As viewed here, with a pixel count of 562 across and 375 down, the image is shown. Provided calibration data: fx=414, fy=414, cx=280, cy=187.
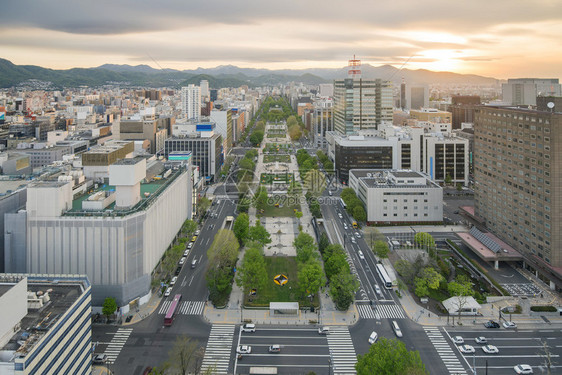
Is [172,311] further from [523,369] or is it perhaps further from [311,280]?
[523,369]

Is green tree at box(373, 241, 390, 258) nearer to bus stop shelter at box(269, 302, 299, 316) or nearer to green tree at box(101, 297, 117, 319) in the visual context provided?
bus stop shelter at box(269, 302, 299, 316)

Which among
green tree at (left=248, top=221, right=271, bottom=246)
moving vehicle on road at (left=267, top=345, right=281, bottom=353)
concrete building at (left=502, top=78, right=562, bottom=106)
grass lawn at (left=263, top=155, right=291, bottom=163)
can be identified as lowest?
moving vehicle on road at (left=267, top=345, right=281, bottom=353)

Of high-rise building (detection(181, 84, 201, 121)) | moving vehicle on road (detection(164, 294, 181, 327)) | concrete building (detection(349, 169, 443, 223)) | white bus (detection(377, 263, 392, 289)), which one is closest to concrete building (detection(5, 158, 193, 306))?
moving vehicle on road (detection(164, 294, 181, 327))

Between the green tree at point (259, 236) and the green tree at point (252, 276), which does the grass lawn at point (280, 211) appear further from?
the green tree at point (252, 276)

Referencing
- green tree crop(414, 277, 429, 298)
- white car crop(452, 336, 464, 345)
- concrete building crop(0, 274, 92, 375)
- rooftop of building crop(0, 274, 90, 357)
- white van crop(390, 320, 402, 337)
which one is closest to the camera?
concrete building crop(0, 274, 92, 375)

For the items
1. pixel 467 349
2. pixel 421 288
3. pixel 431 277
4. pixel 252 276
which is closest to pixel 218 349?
pixel 252 276

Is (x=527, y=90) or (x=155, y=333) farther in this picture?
(x=527, y=90)

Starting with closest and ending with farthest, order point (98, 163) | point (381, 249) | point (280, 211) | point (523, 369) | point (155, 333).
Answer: point (523, 369), point (155, 333), point (381, 249), point (98, 163), point (280, 211)

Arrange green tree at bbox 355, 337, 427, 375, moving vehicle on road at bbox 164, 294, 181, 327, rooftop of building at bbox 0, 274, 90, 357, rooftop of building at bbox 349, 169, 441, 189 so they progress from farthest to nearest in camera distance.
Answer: rooftop of building at bbox 349, 169, 441, 189 → moving vehicle on road at bbox 164, 294, 181, 327 → green tree at bbox 355, 337, 427, 375 → rooftop of building at bbox 0, 274, 90, 357
